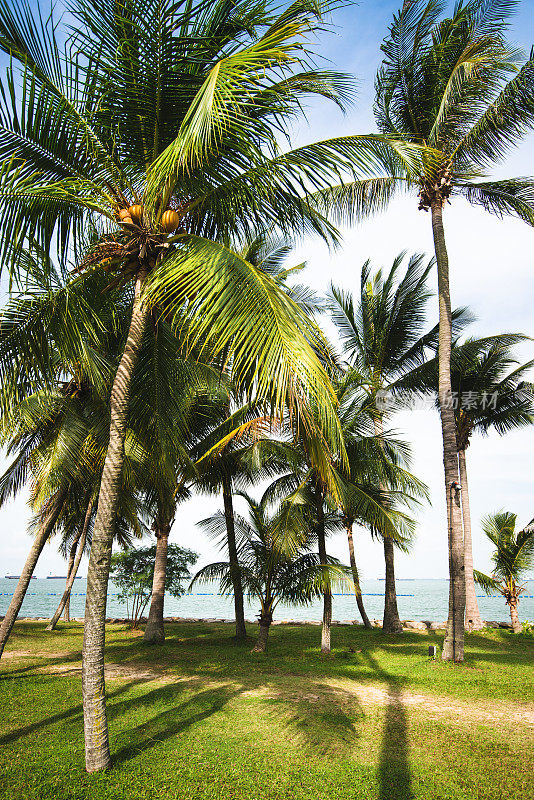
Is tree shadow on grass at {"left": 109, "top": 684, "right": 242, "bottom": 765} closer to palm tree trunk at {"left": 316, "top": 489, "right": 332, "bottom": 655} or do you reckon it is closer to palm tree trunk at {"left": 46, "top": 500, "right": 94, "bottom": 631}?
palm tree trunk at {"left": 316, "top": 489, "right": 332, "bottom": 655}

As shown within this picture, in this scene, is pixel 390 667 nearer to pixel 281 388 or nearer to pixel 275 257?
pixel 281 388

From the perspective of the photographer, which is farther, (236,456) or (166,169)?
(236,456)

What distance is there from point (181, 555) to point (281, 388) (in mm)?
18167

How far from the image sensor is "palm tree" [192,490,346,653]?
10.7 m

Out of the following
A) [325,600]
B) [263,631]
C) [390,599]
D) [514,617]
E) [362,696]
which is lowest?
[514,617]

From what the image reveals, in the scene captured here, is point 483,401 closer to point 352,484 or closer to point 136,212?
point 352,484

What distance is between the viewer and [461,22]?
34.3ft

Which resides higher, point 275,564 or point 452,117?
point 452,117

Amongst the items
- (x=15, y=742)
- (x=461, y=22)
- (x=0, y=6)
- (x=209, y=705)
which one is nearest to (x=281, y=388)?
(x=0, y=6)

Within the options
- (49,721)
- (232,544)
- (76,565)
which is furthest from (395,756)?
(76,565)

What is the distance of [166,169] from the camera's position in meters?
4.17

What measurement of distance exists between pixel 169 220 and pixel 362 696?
7.70 metres

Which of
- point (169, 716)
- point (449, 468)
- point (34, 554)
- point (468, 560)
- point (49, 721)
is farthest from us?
point (468, 560)

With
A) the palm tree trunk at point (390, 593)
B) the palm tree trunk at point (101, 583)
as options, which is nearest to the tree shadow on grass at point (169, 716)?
the palm tree trunk at point (101, 583)
